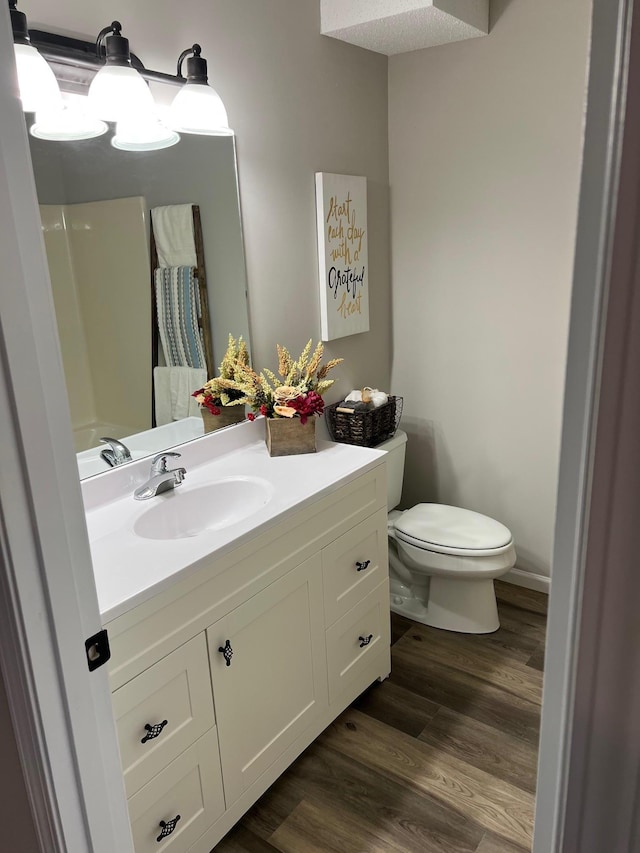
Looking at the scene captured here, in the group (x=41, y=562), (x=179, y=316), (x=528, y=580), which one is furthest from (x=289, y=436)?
(x=528, y=580)

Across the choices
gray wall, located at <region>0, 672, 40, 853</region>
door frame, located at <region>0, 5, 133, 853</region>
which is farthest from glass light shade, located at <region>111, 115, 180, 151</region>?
gray wall, located at <region>0, 672, 40, 853</region>

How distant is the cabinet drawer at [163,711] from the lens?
1325mm

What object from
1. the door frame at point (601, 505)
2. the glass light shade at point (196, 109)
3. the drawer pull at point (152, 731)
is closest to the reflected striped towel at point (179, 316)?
the glass light shade at point (196, 109)

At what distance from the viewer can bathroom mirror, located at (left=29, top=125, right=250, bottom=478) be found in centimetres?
167

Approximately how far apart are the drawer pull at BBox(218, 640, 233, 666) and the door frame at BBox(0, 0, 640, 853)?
0.49m

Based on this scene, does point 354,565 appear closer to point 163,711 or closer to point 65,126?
point 163,711

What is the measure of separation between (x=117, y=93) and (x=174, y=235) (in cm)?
42

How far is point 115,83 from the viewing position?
163 cm

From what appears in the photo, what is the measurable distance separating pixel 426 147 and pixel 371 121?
252 mm

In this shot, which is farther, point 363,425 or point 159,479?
point 363,425

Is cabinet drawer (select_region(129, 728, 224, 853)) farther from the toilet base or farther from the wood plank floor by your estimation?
the toilet base

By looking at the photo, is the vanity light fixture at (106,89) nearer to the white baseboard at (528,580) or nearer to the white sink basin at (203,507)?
the white sink basin at (203,507)

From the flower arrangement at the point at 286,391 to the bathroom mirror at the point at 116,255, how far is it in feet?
0.59

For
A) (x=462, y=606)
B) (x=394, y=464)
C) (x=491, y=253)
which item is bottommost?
(x=462, y=606)
